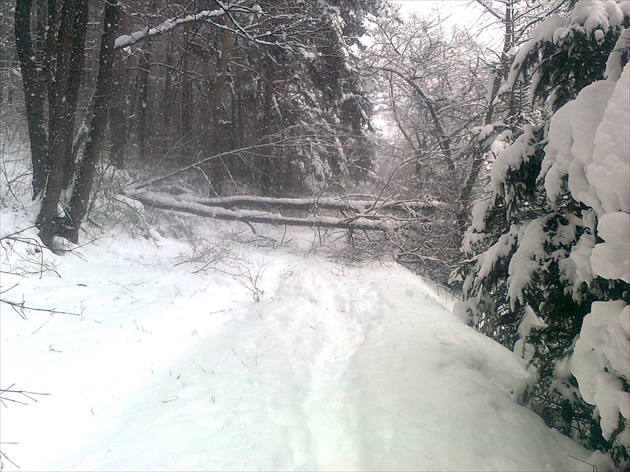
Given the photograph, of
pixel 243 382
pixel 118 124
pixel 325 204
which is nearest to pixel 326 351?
pixel 243 382

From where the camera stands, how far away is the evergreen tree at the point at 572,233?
6.23 feet

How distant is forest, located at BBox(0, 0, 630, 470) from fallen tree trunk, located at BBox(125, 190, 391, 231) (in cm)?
6

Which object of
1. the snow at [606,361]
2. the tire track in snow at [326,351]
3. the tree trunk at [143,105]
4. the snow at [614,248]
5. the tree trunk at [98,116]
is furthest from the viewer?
the tree trunk at [143,105]

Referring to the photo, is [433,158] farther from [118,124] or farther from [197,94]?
[197,94]

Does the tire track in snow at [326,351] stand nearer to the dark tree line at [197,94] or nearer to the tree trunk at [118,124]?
the dark tree line at [197,94]

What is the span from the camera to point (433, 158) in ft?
32.0

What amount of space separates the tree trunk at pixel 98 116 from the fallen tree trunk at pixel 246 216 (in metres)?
2.69

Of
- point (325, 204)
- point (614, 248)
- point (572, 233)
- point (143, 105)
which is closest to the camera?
point (614, 248)

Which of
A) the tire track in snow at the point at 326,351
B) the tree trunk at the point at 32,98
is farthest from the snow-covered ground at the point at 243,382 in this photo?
the tree trunk at the point at 32,98

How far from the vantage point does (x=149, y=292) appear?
6125 mm

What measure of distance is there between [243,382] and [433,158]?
7.57m

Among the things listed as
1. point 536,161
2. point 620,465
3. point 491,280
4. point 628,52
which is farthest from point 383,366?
point 628,52

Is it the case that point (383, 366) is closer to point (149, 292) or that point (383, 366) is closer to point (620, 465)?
point (620, 465)

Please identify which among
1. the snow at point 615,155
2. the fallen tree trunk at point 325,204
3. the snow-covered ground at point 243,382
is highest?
the snow at point 615,155
